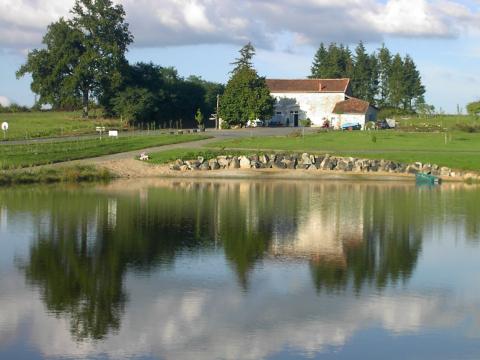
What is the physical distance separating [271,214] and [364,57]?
11649 centimetres

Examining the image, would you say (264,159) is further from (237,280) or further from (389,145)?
(237,280)

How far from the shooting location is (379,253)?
30.0 m

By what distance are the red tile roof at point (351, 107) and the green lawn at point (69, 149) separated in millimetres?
34287

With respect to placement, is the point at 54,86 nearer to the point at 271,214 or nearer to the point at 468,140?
the point at 468,140

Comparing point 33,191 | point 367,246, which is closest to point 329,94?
point 33,191

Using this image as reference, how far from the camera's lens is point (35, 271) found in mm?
25594

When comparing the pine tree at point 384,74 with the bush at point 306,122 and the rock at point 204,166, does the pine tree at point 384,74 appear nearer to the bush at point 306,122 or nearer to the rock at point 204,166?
the bush at point 306,122

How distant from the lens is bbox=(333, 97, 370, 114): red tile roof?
4277 inches

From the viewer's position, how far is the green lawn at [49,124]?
268 ft

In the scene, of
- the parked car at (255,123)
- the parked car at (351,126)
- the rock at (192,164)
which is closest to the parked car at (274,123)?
the parked car at (255,123)

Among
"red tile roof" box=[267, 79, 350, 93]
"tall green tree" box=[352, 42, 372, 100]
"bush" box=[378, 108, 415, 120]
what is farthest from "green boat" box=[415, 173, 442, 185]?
"tall green tree" box=[352, 42, 372, 100]

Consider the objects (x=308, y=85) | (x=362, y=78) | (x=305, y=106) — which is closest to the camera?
(x=305, y=106)

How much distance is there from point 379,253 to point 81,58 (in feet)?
244

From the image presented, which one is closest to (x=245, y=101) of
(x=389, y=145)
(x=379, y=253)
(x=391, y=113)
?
(x=389, y=145)
